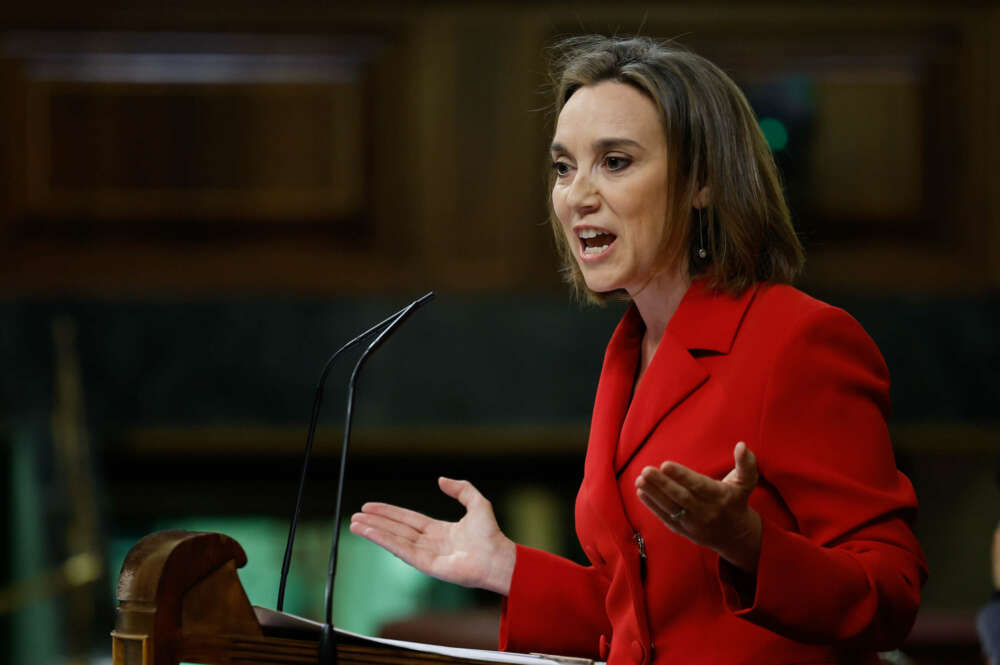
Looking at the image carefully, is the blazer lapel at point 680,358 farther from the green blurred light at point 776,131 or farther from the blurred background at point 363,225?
the green blurred light at point 776,131

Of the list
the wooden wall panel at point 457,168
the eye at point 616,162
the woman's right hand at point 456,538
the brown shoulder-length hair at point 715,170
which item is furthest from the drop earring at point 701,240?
the wooden wall panel at point 457,168

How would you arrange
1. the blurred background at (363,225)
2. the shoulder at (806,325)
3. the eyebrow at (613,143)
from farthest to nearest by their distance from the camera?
the blurred background at (363,225) → the eyebrow at (613,143) → the shoulder at (806,325)

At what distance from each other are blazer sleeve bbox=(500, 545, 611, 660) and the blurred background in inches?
86.5

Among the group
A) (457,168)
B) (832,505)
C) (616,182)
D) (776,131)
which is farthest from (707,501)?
(776,131)

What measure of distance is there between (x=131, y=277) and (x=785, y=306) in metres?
2.78

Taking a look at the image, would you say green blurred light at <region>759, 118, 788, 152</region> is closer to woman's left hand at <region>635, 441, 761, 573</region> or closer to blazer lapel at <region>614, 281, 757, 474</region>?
blazer lapel at <region>614, 281, 757, 474</region>

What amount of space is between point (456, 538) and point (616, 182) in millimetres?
442

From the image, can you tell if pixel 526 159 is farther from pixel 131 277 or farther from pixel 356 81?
pixel 131 277

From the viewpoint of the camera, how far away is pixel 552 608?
152 centimetres

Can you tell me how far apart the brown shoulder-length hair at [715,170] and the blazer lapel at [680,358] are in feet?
0.10

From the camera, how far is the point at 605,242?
148 cm

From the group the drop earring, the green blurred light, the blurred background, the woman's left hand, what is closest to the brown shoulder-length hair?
the drop earring

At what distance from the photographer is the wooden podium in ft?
4.20

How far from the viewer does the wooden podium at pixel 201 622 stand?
1.28 m
